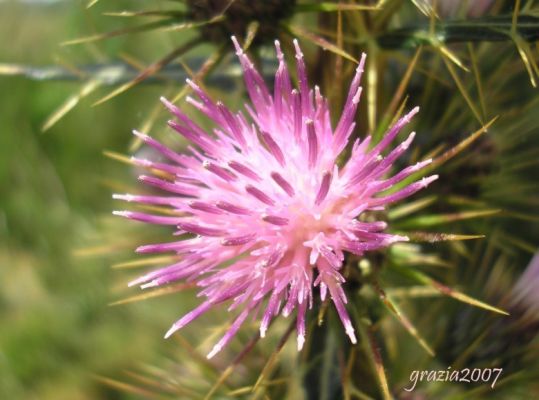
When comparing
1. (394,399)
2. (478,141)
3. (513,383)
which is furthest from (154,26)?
(513,383)

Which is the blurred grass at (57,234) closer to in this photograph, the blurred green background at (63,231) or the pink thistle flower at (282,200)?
the blurred green background at (63,231)

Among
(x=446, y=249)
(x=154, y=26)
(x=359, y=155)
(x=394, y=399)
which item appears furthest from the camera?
(x=446, y=249)

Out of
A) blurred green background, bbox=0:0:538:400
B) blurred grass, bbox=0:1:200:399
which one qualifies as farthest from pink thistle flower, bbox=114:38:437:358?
blurred grass, bbox=0:1:200:399

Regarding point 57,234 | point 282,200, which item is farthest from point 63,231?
point 282,200

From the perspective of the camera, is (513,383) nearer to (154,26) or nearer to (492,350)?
(492,350)

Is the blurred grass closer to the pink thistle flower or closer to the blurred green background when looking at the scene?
the blurred green background

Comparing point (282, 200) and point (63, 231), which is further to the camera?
point (63, 231)

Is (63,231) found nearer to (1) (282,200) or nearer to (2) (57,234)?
(2) (57,234)
